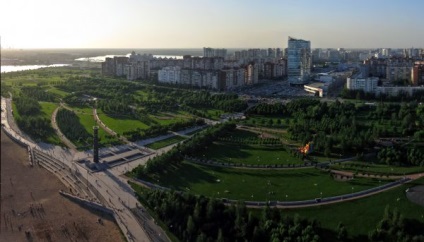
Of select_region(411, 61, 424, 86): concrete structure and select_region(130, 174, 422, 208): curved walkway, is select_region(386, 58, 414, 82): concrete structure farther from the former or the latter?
select_region(130, 174, 422, 208): curved walkway

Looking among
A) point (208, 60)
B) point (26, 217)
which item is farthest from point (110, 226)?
point (208, 60)

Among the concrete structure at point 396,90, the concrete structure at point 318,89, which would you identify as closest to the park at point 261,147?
the concrete structure at point 396,90

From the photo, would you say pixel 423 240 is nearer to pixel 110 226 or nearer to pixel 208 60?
pixel 110 226

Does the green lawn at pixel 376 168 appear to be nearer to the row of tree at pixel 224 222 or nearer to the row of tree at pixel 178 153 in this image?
the row of tree at pixel 224 222

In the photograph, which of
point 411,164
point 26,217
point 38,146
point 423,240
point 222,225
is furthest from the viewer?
point 38,146

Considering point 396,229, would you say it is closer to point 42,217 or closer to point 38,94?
point 42,217
